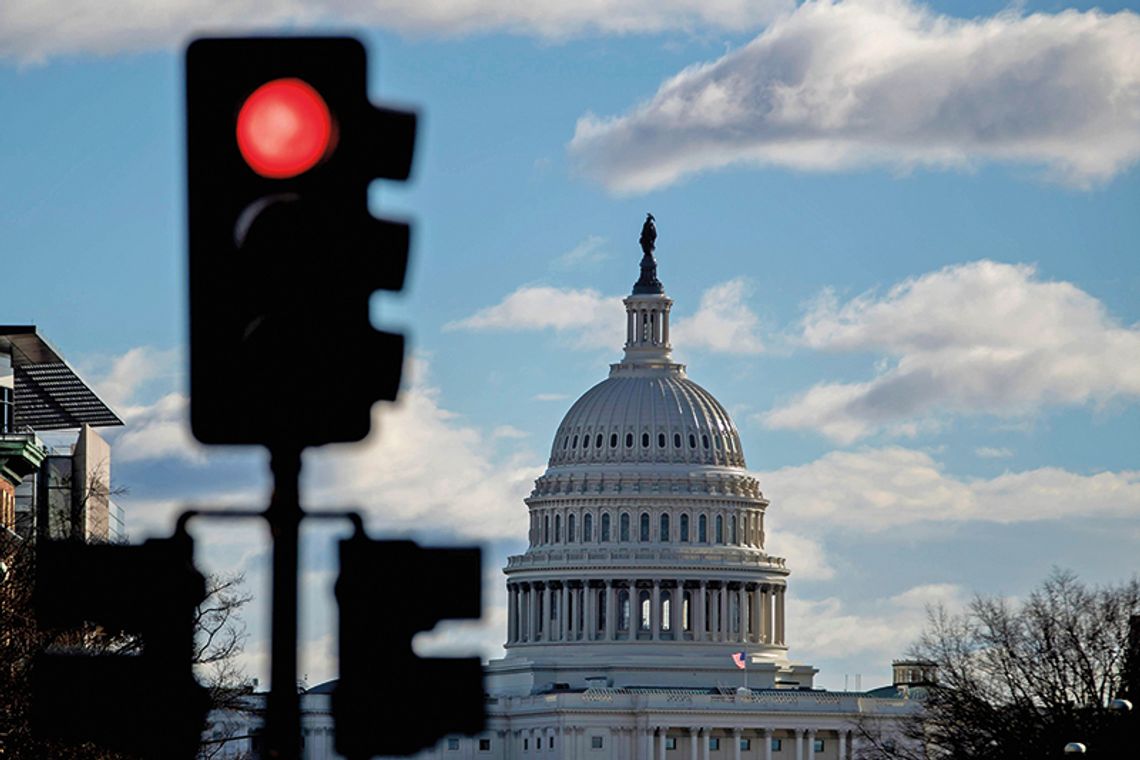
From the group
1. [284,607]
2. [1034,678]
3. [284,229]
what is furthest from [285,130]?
[1034,678]

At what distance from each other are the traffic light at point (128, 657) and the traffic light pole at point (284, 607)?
34 centimetres

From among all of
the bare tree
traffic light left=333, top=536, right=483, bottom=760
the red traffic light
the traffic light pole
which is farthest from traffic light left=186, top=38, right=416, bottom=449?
the bare tree

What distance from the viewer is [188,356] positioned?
1330 cm

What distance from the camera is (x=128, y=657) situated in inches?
536

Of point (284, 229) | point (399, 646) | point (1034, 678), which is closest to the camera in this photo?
point (284, 229)

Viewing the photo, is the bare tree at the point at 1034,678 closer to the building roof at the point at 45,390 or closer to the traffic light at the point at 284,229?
the building roof at the point at 45,390

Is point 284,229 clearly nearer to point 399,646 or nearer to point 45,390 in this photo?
point 399,646

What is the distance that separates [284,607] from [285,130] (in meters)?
1.70

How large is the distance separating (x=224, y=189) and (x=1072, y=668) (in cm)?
10612

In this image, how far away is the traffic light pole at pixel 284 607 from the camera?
13203 mm

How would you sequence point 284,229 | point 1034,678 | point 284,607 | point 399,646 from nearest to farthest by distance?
point 284,229, point 284,607, point 399,646, point 1034,678

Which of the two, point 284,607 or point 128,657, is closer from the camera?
point 284,607

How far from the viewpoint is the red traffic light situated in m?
13.2

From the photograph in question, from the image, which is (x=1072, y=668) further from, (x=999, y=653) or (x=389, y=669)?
(x=389, y=669)
